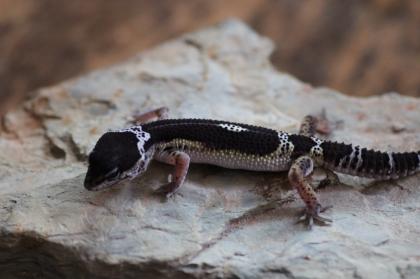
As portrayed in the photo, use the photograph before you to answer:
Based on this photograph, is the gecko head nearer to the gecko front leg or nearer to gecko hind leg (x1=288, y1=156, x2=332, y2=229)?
the gecko front leg

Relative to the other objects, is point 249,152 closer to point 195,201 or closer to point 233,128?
point 233,128

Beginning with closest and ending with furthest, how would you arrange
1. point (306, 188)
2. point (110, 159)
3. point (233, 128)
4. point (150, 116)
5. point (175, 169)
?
1. point (110, 159)
2. point (306, 188)
3. point (175, 169)
4. point (233, 128)
5. point (150, 116)

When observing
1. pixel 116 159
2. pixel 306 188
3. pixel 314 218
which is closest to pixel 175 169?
pixel 116 159

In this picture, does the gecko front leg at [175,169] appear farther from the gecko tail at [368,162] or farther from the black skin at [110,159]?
the gecko tail at [368,162]

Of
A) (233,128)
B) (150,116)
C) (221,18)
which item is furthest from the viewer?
(221,18)

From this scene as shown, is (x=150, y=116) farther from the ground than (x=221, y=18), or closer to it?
closer to it

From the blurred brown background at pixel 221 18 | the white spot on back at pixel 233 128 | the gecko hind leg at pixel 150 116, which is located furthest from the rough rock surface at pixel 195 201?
the blurred brown background at pixel 221 18

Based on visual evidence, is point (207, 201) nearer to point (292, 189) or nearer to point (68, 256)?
point (292, 189)

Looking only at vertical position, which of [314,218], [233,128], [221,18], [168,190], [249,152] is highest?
[221,18]

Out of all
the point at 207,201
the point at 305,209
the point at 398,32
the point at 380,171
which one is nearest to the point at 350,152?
the point at 380,171
